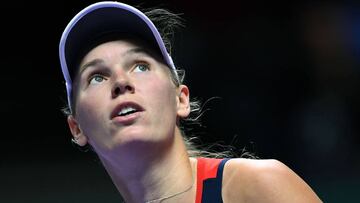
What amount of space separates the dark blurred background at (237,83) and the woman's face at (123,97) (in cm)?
224

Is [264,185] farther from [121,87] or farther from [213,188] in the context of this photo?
[121,87]

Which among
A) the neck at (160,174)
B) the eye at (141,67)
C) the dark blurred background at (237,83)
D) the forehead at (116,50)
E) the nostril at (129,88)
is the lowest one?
the dark blurred background at (237,83)

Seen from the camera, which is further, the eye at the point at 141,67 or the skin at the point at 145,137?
the eye at the point at 141,67

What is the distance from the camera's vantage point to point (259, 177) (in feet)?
4.33

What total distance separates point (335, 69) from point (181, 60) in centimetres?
103

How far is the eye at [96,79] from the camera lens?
1.45 meters

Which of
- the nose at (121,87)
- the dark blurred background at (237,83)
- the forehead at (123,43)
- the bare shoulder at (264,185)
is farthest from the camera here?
the dark blurred background at (237,83)

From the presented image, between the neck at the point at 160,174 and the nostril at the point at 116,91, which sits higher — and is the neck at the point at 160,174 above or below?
below

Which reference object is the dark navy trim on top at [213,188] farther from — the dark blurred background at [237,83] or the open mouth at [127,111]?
the dark blurred background at [237,83]

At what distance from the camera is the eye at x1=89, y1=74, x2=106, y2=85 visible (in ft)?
4.76

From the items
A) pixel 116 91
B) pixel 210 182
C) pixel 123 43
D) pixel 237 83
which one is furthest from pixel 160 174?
pixel 237 83

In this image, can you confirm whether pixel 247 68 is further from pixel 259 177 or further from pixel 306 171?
pixel 259 177

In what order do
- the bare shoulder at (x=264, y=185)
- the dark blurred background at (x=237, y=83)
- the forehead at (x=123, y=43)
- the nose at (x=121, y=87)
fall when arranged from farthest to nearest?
the dark blurred background at (x=237, y=83) < the forehead at (x=123, y=43) < the nose at (x=121, y=87) < the bare shoulder at (x=264, y=185)

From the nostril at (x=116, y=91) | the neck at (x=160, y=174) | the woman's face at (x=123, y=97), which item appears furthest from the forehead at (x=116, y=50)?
the neck at (x=160, y=174)
